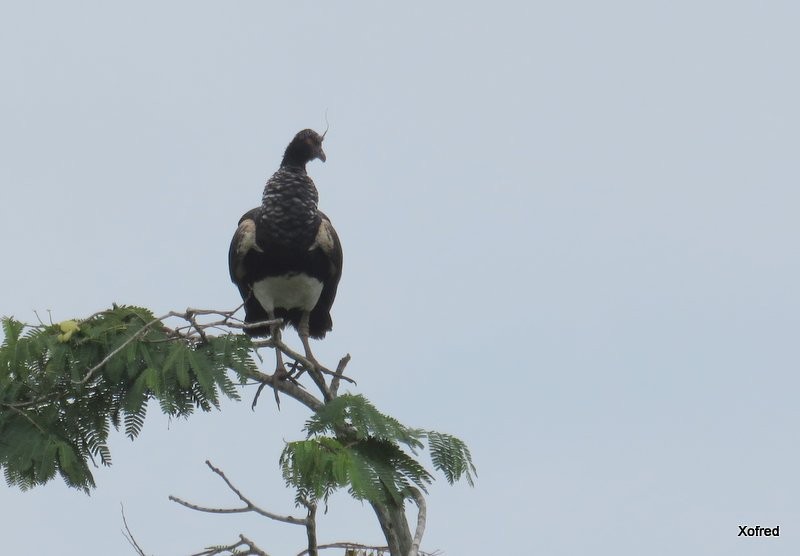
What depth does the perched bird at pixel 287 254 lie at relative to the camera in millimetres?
7379

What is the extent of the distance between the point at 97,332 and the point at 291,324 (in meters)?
2.74

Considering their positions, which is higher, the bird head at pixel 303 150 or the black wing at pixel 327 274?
the bird head at pixel 303 150

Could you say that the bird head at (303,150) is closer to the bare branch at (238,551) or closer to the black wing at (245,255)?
the black wing at (245,255)

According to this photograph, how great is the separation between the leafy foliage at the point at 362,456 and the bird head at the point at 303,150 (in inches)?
120

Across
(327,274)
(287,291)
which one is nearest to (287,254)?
(287,291)

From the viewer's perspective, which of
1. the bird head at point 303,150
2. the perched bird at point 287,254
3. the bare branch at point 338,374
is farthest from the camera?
the bird head at point 303,150

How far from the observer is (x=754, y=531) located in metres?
6.30

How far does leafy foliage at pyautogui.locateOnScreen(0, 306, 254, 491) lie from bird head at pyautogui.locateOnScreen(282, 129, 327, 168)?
2.71 metres

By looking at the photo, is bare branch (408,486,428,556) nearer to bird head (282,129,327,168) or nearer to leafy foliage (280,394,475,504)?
leafy foliage (280,394,475,504)

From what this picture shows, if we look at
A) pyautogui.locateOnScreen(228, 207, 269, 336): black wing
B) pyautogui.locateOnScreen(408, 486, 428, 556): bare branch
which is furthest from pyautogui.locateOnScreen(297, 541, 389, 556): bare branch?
pyautogui.locateOnScreen(228, 207, 269, 336): black wing

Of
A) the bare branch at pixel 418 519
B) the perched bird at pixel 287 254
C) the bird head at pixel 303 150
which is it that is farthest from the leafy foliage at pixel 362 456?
the bird head at pixel 303 150

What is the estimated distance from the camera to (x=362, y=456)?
16.1ft

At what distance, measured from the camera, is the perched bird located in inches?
291

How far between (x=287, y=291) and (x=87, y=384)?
2.35 meters
